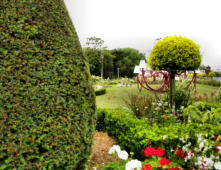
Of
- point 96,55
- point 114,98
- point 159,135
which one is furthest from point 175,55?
point 96,55

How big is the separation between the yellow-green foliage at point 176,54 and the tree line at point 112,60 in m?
37.3

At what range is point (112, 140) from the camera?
4852 mm

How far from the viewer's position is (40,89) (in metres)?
2.32

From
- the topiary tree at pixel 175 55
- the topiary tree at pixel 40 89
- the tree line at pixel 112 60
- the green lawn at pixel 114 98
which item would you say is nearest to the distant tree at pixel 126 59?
the tree line at pixel 112 60

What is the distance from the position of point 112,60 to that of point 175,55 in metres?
47.8

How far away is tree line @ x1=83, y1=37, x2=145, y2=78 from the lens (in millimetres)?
45188

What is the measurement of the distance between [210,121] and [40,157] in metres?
4.01

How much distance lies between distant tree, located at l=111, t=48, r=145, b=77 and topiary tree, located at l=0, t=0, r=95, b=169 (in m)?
53.3

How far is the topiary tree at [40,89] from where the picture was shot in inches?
88.8

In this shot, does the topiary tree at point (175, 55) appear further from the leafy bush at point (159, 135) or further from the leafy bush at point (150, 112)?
the leafy bush at point (159, 135)

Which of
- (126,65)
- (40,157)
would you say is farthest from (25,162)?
(126,65)

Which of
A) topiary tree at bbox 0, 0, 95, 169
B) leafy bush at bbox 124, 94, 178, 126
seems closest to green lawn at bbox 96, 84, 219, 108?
leafy bush at bbox 124, 94, 178, 126

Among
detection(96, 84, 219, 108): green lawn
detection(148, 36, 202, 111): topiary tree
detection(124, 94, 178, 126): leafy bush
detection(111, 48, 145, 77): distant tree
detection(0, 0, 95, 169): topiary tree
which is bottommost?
detection(96, 84, 219, 108): green lawn

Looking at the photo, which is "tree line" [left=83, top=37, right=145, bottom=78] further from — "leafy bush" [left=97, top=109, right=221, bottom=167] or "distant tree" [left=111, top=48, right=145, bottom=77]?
"leafy bush" [left=97, top=109, right=221, bottom=167]
